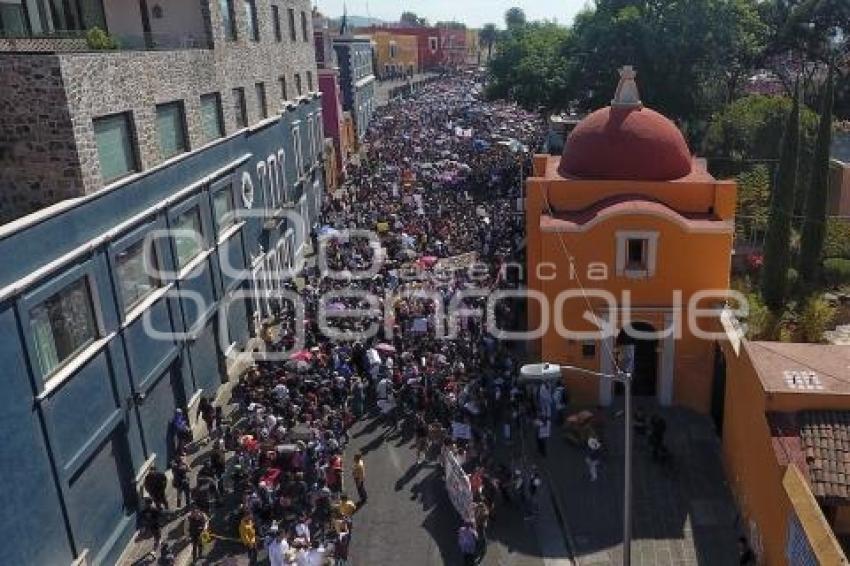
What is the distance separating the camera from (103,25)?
2200 centimetres

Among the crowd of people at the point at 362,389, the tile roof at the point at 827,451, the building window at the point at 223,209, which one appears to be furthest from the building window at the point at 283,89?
the tile roof at the point at 827,451

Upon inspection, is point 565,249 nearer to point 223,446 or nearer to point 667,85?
point 223,446

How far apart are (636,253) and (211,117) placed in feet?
43.4

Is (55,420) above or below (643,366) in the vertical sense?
above

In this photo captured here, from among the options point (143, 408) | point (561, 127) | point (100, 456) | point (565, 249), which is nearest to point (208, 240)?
point (143, 408)

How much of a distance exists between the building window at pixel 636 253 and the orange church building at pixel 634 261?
3cm

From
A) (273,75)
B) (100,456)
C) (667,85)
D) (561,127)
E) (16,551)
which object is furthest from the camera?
(561,127)

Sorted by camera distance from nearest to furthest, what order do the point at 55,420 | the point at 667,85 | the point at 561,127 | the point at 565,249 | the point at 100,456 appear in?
the point at 55,420 < the point at 100,456 < the point at 565,249 < the point at 667,85 < the point at 561,127

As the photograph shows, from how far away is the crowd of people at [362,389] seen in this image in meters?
15.6

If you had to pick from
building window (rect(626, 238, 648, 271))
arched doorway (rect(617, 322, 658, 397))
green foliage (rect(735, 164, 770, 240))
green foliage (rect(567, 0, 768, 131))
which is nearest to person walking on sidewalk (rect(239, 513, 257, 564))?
arched doorway (rect(617, 322, 658, 397))

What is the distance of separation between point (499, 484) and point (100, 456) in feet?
26.9

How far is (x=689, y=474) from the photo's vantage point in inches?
682

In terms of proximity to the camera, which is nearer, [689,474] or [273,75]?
[689,474]

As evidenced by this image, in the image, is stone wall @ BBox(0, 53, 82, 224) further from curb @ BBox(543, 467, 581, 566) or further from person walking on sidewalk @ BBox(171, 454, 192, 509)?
curb @ BBox(543, 467, 581, 566)
